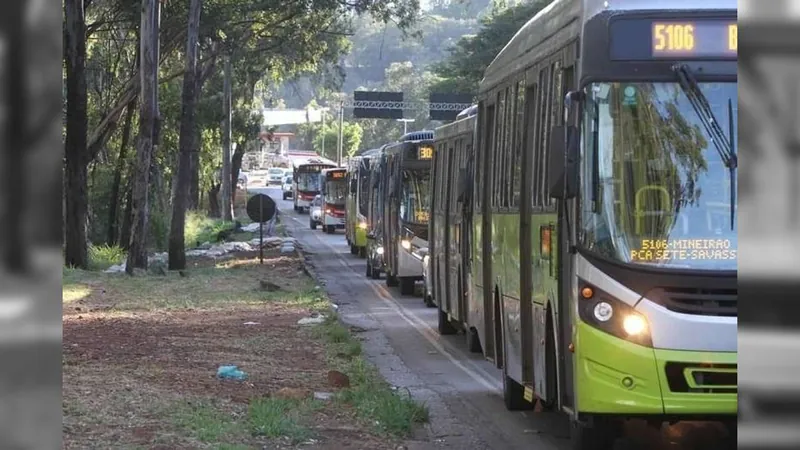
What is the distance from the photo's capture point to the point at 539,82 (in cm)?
952

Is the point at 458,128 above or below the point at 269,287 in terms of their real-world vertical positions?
above

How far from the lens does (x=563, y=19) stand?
8.64m

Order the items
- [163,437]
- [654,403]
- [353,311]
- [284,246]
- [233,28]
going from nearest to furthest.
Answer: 1. [654,403]
2. [163,437]
3. [353,311]
4. [233,28]
5. [284,246]

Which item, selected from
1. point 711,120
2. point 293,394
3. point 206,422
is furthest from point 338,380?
point 711,120

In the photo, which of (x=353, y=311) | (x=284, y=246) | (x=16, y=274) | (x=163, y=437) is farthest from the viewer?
(x=284, y=246)

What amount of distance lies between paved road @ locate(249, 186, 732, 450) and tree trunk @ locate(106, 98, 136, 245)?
41.1ft

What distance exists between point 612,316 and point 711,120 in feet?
4.75

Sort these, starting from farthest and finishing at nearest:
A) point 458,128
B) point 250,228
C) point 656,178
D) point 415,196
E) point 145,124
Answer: point 250,228
point 145,124
point 415,196
point 458,128
point 656,178

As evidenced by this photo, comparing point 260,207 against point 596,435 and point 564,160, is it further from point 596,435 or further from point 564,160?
point 564,160

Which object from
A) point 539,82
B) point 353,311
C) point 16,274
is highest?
point 539,82

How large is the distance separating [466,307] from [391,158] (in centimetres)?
1254

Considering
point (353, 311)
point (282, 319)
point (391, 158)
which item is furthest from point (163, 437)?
point (391, 158)

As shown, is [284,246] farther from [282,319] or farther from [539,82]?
[539,82]

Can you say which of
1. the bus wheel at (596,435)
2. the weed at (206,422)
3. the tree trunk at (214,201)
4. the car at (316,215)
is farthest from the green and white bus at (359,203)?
the bus wheel at (596,435)
